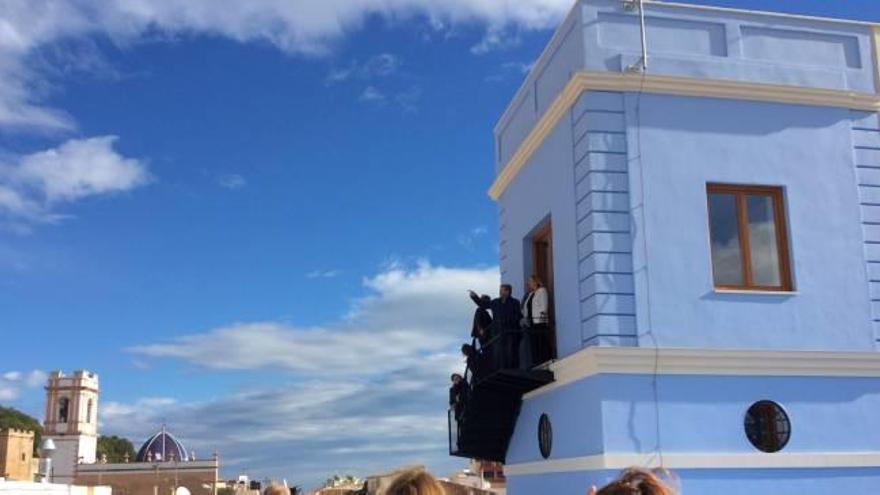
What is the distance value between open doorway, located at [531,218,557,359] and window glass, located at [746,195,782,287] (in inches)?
106

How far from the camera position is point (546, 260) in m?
14.7

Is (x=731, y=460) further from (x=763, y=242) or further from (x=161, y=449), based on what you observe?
(x=161, y=449)

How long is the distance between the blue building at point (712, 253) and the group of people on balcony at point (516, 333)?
25 cm

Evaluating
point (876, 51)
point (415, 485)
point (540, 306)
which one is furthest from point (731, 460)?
point (415, 485)

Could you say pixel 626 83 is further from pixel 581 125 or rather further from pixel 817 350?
pixel 817 350

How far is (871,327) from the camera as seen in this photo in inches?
494

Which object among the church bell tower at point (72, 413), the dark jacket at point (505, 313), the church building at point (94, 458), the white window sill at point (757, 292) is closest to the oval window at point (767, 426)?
the white window sill at point (757, 292)

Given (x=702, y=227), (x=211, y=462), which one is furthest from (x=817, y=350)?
(x=211, y=462)

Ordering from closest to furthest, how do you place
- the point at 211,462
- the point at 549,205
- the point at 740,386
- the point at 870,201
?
1. the point at 740,386
2. the point at 870,201
3. the point at 549,205
4. the point at 211,462

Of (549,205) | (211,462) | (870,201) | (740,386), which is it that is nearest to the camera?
(740,386)

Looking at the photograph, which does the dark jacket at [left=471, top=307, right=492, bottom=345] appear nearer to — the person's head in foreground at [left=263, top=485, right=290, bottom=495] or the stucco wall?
the stucco wall

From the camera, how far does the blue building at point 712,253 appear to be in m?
11.7

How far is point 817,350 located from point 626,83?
160 inches

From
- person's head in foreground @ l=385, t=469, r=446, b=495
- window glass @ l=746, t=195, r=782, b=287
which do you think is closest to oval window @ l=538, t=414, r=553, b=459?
window glass @ l=746, t=195, r=782, b=287
